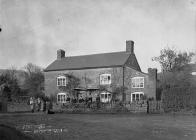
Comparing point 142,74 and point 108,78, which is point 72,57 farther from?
point 142,74

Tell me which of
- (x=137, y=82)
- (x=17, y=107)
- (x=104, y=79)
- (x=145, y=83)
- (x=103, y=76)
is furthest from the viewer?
(x=103, y=76)

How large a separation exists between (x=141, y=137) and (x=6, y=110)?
2449cm

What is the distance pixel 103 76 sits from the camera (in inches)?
1811

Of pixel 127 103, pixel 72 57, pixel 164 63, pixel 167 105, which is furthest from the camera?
pixel 164 63

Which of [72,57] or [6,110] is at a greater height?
[72,57]

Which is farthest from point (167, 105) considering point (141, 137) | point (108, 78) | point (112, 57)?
point (141, 137)

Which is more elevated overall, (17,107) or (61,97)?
(61,97)

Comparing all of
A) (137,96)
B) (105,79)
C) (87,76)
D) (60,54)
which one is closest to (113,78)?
(105,79)

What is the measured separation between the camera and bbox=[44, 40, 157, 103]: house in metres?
42.3

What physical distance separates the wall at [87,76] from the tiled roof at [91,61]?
2.04 ft

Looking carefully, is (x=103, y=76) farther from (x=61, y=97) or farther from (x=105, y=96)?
(x=61, y=97)

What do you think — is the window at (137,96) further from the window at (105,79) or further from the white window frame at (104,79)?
the window at (105,79)

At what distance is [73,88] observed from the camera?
4725cm

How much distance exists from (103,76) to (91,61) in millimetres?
4541
